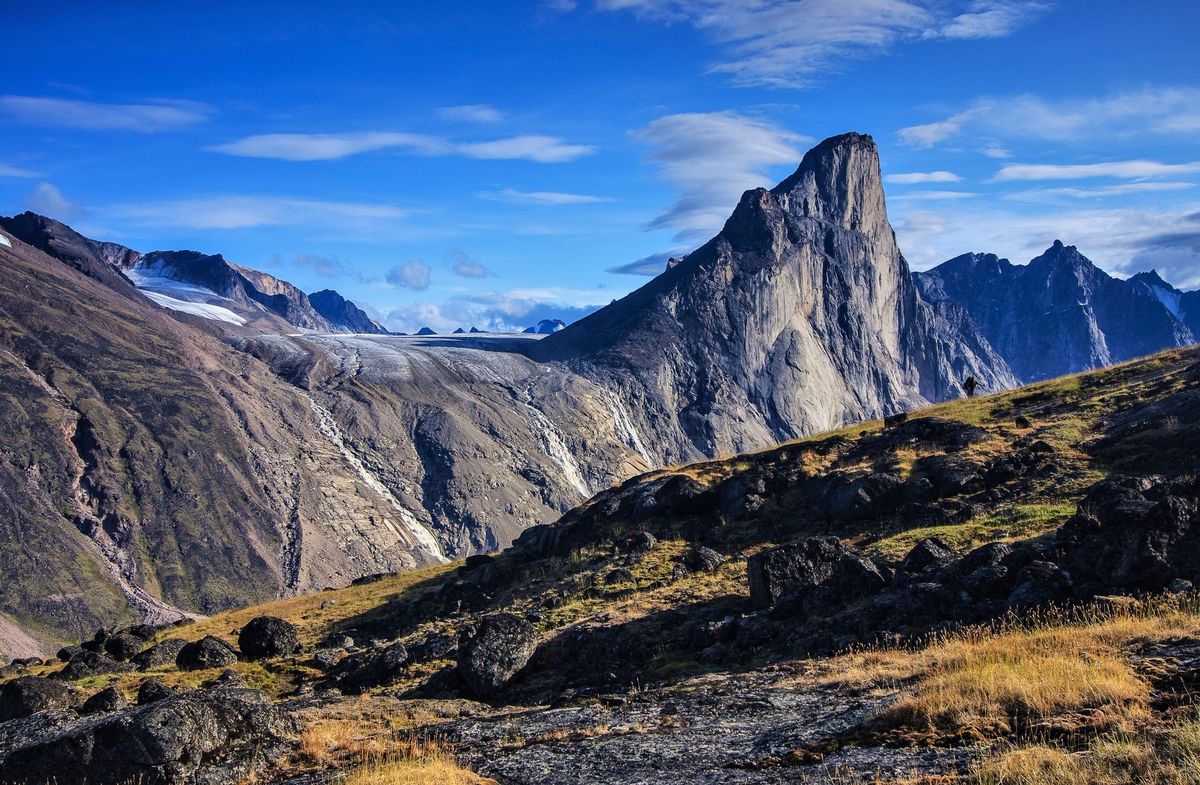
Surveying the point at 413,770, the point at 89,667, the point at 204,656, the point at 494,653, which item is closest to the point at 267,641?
the point at 204,656

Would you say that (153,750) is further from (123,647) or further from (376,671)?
(123,647)

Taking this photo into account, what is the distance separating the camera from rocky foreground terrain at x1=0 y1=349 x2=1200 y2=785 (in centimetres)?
1224

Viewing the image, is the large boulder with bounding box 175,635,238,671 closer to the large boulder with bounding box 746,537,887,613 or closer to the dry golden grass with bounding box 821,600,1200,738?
the large boulder with bounding box 746,537,887,613

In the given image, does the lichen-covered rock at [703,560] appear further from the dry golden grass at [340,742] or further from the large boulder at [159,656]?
the large boulder at [159,656]

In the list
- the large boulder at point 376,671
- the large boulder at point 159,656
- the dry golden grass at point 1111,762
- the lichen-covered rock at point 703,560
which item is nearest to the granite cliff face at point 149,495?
the large boulder at point 159,656

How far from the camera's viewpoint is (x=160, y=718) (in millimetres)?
15328

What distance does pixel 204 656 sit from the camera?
118ft

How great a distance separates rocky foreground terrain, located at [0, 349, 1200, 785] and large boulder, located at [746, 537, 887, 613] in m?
0.08

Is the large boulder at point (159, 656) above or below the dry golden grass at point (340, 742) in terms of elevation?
below

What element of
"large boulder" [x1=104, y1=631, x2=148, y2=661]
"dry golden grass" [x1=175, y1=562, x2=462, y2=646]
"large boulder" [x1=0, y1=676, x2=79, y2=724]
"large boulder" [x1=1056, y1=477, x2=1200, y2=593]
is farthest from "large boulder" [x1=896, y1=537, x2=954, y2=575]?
"large boulder" [x1=104, y1=631, x2=148, y2=661]

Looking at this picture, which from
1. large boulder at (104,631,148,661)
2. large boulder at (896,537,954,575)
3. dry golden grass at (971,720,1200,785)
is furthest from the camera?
large boulder at (104,631,148,661)

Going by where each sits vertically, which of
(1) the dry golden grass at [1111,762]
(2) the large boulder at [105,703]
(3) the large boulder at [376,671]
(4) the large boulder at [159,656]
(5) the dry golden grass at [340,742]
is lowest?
(3) the large boulder at [376,671]

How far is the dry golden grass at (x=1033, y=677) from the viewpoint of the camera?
1155 cm

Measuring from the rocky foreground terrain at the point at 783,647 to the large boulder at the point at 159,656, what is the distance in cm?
16
